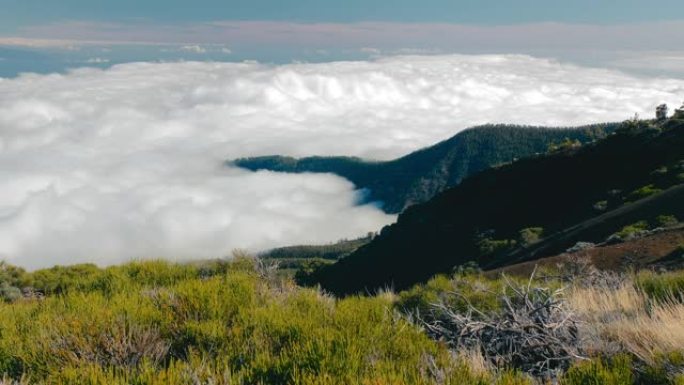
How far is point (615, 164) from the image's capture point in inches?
2477

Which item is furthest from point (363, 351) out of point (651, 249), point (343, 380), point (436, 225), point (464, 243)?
point (436, 225)

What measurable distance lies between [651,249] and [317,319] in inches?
841

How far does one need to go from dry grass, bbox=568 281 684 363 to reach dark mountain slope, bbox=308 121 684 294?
32276 millimetres

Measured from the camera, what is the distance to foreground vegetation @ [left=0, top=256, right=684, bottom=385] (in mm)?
3953

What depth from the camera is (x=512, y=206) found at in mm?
72125

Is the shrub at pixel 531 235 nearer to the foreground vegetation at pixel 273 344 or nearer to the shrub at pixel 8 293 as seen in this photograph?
the shrub at pixel 8 293

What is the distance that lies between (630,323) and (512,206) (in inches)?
2741

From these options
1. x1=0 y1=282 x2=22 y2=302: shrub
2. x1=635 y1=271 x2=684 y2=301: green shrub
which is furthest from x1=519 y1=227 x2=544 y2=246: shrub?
x1=0 y1=282 x2=22 y2=302: shrub

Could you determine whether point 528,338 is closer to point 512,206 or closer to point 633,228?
point 633,228

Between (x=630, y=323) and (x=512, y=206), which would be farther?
(x=512, y=206)

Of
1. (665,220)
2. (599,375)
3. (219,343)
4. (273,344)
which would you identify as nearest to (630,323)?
(599,375)

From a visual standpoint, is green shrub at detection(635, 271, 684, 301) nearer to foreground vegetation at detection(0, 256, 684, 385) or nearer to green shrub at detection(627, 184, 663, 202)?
foreground vegetation at detection(0, 256, 684, 385)

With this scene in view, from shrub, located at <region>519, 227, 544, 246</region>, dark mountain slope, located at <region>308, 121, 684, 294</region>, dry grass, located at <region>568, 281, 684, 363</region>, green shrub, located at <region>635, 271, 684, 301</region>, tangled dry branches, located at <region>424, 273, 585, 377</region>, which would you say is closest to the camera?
dry grass, located at <region>568, 281, 684, 363</region>

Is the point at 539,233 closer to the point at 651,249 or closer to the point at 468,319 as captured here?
the point at 651,249
